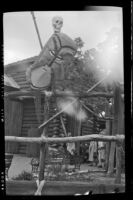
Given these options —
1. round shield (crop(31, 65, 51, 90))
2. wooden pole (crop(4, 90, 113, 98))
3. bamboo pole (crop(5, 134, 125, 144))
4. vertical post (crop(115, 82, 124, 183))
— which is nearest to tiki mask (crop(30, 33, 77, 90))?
round shield (crop(31, 65, 51, 90))

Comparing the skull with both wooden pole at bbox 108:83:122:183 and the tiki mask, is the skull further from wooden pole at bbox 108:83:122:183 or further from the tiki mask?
wooden pole at bbox 108:83:122:183

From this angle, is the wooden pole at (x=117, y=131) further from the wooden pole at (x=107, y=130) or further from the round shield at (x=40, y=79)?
the round shield at (x=40, y=79)

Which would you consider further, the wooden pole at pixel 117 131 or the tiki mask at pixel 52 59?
the tiki mask at pixel 52 59

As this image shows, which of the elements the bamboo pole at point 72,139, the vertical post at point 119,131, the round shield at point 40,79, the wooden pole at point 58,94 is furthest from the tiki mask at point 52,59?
the vertical post at point 119,131

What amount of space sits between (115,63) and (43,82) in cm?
91

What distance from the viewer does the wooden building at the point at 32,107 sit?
13.7ft

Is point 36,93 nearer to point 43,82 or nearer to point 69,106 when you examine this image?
point 43,82

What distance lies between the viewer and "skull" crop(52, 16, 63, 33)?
411 centimetres

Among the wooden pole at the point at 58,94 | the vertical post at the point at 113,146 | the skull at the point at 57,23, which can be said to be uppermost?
the skull at the point at 57,23

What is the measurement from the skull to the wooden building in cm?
44

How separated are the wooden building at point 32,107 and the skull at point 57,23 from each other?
17.5 inches

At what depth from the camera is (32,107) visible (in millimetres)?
4297

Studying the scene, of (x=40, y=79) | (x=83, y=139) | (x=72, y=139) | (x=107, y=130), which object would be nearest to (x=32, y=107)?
(x=40, y=79)

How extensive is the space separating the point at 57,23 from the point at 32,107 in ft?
3.48
